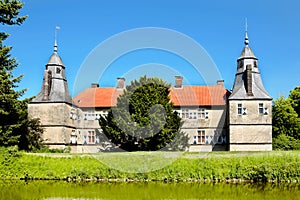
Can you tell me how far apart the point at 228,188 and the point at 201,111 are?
18174 millimetres

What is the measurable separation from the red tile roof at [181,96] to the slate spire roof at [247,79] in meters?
3.31

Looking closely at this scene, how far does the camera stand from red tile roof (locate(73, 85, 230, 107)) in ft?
126

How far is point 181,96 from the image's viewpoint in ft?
129

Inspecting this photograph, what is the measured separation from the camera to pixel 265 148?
33.2 meters

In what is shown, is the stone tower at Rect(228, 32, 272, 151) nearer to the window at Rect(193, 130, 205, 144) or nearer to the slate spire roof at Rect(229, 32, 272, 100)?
the slate spire roof at Rect(229, 32, 272, 100)

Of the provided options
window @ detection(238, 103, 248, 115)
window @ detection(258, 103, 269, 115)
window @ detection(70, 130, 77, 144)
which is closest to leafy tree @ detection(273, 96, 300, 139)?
window @ detection(258, 103, 269, 115)

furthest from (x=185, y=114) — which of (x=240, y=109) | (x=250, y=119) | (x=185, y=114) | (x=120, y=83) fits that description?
(x=120, y=83)

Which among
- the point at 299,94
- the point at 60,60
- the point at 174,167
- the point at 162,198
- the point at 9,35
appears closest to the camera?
the point at 162,198

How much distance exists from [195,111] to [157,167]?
15405mm

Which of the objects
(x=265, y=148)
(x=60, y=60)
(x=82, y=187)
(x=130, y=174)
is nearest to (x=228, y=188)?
(x=130, y=174)

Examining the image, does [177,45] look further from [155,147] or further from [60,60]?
[60,60]

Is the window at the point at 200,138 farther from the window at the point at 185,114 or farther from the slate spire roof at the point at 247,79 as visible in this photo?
the slate spire roof at the point at 247,79

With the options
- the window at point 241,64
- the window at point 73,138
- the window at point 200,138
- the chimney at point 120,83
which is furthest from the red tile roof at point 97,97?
the window at point 241,64

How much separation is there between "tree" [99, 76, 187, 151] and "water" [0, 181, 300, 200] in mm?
8588
